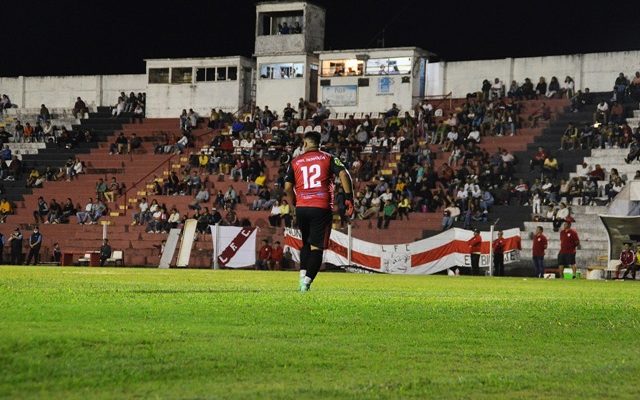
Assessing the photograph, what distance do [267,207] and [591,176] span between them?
12.8 meters

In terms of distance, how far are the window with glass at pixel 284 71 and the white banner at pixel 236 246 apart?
2152cm

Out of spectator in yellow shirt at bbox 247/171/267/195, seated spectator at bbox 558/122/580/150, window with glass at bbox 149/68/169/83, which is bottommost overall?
spectator in yellow shirt at bbox 247/171/267/195

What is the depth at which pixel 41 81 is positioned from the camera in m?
66.2

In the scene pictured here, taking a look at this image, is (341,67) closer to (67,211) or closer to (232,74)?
(232,74)

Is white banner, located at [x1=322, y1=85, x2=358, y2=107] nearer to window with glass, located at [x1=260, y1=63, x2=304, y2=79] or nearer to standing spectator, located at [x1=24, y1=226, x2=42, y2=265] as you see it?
window with glass, located at [x1=260, y1=63, x2=304, y2=79]

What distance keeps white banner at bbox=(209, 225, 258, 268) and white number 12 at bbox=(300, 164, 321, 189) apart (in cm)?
2430

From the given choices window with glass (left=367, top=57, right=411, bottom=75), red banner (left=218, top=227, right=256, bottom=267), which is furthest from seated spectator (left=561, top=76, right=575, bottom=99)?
red banner (left=218, top=227, right=256, bottom=267)

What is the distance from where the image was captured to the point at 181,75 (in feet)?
205

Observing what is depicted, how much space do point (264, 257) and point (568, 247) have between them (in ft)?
35.3

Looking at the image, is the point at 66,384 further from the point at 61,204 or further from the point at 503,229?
the point at 61,204

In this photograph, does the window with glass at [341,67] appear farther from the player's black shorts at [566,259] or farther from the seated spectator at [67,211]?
the player's black shorts at [566,259]

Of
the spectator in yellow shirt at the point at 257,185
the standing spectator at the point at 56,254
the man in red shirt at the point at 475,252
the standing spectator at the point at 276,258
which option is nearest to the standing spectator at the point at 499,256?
the man in red shirt at the point at 475,252

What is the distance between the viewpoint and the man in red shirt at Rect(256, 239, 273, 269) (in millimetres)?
38938

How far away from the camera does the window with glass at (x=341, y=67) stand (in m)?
58.3
